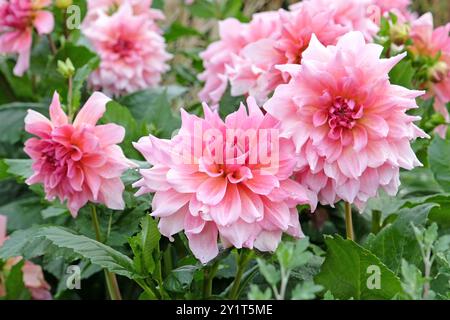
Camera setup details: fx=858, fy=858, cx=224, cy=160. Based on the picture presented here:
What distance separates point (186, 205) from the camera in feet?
3.33

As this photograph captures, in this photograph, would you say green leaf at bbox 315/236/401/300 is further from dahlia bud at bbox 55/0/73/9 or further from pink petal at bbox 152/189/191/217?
dahlia bud at bbox 55/0/73/9

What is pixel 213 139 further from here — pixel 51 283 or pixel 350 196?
pixel 51 283

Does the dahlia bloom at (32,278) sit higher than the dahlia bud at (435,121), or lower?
lower

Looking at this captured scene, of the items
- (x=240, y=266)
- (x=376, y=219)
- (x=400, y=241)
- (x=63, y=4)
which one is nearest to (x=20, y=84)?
(x=63, y=4)

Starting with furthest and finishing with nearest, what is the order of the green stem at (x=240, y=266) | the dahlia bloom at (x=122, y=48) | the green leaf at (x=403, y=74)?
the dahlia bloom at (x=122, y=48) → the green leaf at (x=403, y=74) → the green stem at (x=240, y=266)

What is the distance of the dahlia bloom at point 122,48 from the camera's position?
1830mm

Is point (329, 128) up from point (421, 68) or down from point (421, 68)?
up

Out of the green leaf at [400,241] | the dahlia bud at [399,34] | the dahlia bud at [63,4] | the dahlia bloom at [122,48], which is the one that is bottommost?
the dahlia bloom at [122,48]

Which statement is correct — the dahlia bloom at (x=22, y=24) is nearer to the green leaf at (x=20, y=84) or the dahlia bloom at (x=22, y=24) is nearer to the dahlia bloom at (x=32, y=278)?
the green leaf at (x=20, y=84)

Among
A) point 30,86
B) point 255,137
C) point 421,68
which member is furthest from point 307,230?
point 30,86

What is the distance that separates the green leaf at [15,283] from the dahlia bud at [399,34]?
0.75m

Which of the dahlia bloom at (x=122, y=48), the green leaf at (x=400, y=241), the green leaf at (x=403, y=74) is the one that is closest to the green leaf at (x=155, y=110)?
the dahlia bloom at (x=122, y=48)

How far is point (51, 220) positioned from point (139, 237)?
0.56 m

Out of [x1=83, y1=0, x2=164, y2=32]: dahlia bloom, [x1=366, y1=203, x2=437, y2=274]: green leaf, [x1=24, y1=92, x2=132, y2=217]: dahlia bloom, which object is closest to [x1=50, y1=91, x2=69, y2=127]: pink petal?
[x1=24, y1=92, x2=132, y2=217]: dahlia bloom
